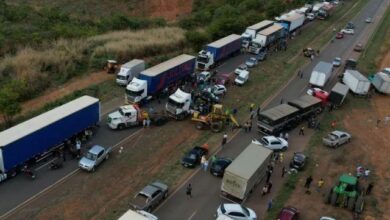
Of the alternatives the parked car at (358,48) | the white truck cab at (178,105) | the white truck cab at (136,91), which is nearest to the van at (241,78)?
the white truck cab at (178,105)

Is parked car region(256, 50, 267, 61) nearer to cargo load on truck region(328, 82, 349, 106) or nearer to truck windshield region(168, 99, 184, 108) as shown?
cargo load on truck region(328, 82, 349, 106)

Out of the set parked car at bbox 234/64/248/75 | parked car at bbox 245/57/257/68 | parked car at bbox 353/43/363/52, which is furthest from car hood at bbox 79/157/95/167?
parked car at bbox 353/43/363/52

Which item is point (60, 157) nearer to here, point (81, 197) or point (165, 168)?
point (81, 197)

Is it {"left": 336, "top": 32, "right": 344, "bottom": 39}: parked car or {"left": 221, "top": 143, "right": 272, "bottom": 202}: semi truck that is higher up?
{"left": 221, "top": 143, "right": 272, "bottom": 202}: semi truck

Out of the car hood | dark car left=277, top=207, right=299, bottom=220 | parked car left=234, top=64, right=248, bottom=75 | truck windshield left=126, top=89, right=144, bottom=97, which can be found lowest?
parked car left=234, top=64, right=248, bottom=75

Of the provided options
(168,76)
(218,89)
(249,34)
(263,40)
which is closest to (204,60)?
(218,89)

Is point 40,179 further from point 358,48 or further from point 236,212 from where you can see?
point 358,48

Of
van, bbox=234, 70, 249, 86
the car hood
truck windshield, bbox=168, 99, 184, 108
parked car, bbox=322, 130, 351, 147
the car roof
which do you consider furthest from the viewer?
van, bbox=234, 70, 249, 86
